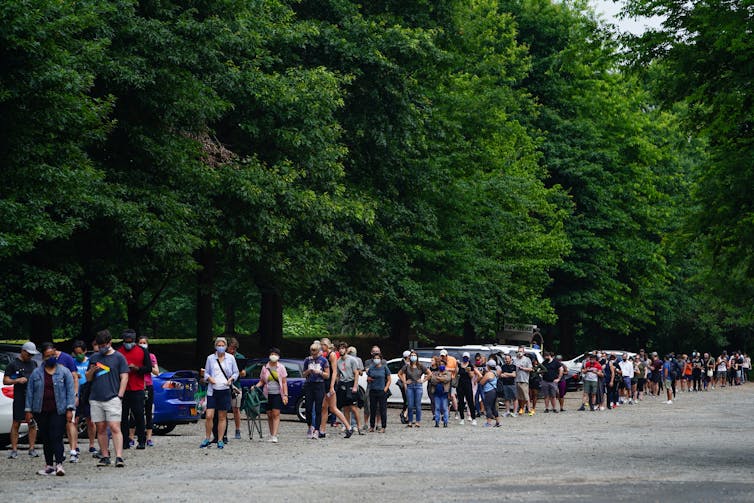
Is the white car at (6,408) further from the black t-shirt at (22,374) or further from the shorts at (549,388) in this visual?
the shorts at (549,388)

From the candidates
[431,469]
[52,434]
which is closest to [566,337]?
[431,469]

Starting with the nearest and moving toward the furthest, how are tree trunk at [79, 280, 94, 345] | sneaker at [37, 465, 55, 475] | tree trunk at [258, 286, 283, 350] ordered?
sneaker at [37, 465, 55, 475], tree trunk at [79, 280, 94, 345], tree trunk at [258, 286, 283, 350]

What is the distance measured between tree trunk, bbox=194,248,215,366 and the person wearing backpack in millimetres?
7781

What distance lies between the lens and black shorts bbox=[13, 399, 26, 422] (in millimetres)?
18234

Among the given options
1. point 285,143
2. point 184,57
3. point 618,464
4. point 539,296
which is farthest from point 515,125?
point 618,464

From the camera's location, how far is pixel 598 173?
56.3 m

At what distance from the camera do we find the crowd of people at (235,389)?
16719 mm

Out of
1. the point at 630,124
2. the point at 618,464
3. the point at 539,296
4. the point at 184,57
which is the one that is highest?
the point at 630,124

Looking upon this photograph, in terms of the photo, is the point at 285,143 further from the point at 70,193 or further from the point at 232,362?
the point at 232,362

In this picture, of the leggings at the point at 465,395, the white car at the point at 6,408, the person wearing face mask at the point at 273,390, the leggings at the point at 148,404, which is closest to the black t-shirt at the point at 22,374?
the white car at the point at 6,408

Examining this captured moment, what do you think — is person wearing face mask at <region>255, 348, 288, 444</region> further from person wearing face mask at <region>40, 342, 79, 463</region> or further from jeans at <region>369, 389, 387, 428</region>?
person wearing face mask at <region>40, 342, 79, 463</region>

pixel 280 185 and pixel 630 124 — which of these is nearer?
pixel 280 185

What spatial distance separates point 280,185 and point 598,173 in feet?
95.0

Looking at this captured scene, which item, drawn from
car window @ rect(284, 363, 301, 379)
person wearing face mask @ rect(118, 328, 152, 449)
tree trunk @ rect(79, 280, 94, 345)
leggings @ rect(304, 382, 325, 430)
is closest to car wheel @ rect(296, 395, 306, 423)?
car window @ rect(284, 363, 301, 379)
